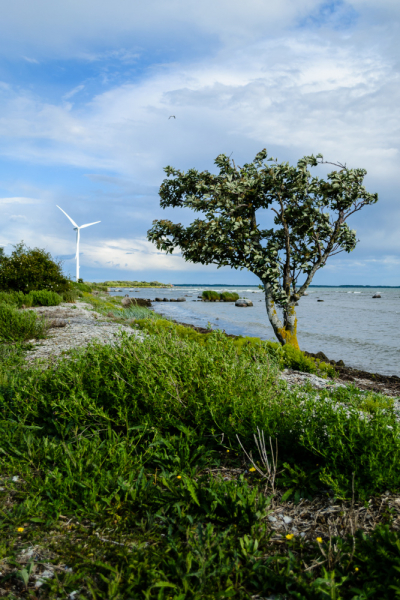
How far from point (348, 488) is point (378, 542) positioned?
0.54m

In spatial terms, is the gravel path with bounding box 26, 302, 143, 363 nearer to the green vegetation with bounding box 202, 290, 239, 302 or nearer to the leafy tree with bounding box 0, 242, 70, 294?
Answer: the leafy tree with bounding box 0, 242, 70, 294

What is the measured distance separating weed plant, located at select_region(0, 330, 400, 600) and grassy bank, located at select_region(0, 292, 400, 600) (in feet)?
0.05

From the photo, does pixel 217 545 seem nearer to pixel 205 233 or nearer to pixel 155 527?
pixel 155 527

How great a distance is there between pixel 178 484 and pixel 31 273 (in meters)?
23.6

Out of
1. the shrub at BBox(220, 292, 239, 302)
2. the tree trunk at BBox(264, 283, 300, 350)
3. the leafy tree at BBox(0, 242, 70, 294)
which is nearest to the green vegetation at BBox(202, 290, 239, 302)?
the shrub at BBox(220, 292, 239, 302)

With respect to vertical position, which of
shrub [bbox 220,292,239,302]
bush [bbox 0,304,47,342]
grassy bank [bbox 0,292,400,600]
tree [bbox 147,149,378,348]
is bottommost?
grassy bank [bbox 0,292,400,600]

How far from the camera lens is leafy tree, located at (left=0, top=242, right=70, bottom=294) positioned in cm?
2336

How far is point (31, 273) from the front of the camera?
23953 mm

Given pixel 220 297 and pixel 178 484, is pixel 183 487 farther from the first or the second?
pixel 220 297

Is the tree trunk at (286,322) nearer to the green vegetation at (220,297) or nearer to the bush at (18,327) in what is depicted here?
the bush at (18,327)

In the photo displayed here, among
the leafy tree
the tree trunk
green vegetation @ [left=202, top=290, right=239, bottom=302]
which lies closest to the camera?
the tree trunk

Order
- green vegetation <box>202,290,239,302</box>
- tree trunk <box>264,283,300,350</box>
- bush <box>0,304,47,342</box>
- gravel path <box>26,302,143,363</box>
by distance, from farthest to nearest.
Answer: green vegetation <box>202,290,239,302</box>, tree trunk <box>264,283,300,350</box>, bush <box>0,304,47,342</box>, gravel path <box>26,302,143,363</box>

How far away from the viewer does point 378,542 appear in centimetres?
245

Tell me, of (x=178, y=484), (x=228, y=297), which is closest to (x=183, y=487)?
(x=178, y=484)
